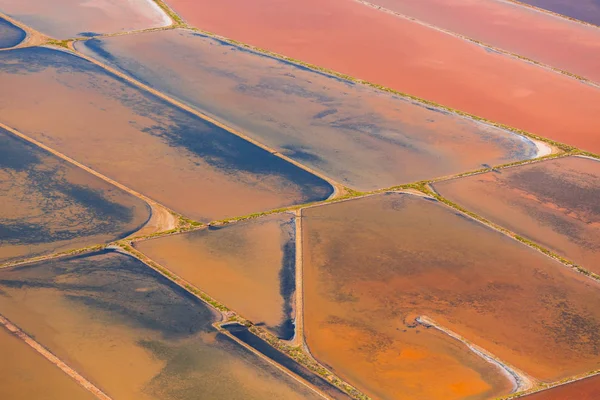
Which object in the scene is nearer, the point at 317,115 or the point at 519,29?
the point at 317,115

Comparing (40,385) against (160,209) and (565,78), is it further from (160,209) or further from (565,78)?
(565,78)

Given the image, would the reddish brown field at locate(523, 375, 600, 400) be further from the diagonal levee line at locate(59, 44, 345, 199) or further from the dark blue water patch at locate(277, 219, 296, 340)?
the diagonal levee line at locate(59, 44, 345, 199)

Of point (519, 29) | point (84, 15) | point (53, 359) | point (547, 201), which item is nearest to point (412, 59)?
point (519, 29)

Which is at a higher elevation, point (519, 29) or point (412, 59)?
point (519, 29)

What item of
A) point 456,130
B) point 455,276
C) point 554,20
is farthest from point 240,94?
point 554,20

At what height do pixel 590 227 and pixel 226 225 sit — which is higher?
pixel 590 227

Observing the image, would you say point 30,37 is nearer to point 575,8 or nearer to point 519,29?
point 519,29
